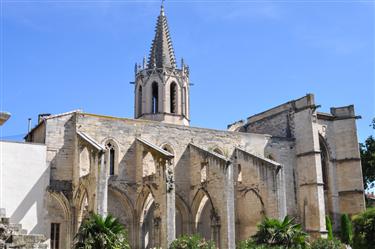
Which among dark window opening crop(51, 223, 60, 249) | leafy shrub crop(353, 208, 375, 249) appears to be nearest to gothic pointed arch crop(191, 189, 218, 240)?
dark window opening crop(51, 223, 60, 249)

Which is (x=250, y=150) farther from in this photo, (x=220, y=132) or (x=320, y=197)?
(x=320, y=197)

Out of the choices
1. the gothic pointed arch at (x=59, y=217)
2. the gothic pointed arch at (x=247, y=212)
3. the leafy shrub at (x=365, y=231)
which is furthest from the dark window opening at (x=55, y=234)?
the leafy shrub at (x=365, y=231)

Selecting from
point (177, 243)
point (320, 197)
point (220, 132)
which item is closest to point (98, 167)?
point (177, 243)

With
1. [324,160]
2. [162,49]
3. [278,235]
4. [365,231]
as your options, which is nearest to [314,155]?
[324,160]

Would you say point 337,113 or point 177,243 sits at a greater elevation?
point 337,113

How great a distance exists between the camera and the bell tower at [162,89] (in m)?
37.1

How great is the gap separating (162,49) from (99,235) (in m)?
24.6

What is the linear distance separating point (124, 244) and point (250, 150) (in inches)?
546

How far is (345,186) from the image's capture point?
32.5 metres

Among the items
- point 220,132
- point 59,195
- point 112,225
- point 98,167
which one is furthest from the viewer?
point 220,132

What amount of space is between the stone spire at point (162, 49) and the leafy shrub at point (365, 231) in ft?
69.7

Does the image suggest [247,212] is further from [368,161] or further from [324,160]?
[368,161]

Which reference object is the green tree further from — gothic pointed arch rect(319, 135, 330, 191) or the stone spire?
the stone spire

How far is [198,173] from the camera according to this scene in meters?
26.4
